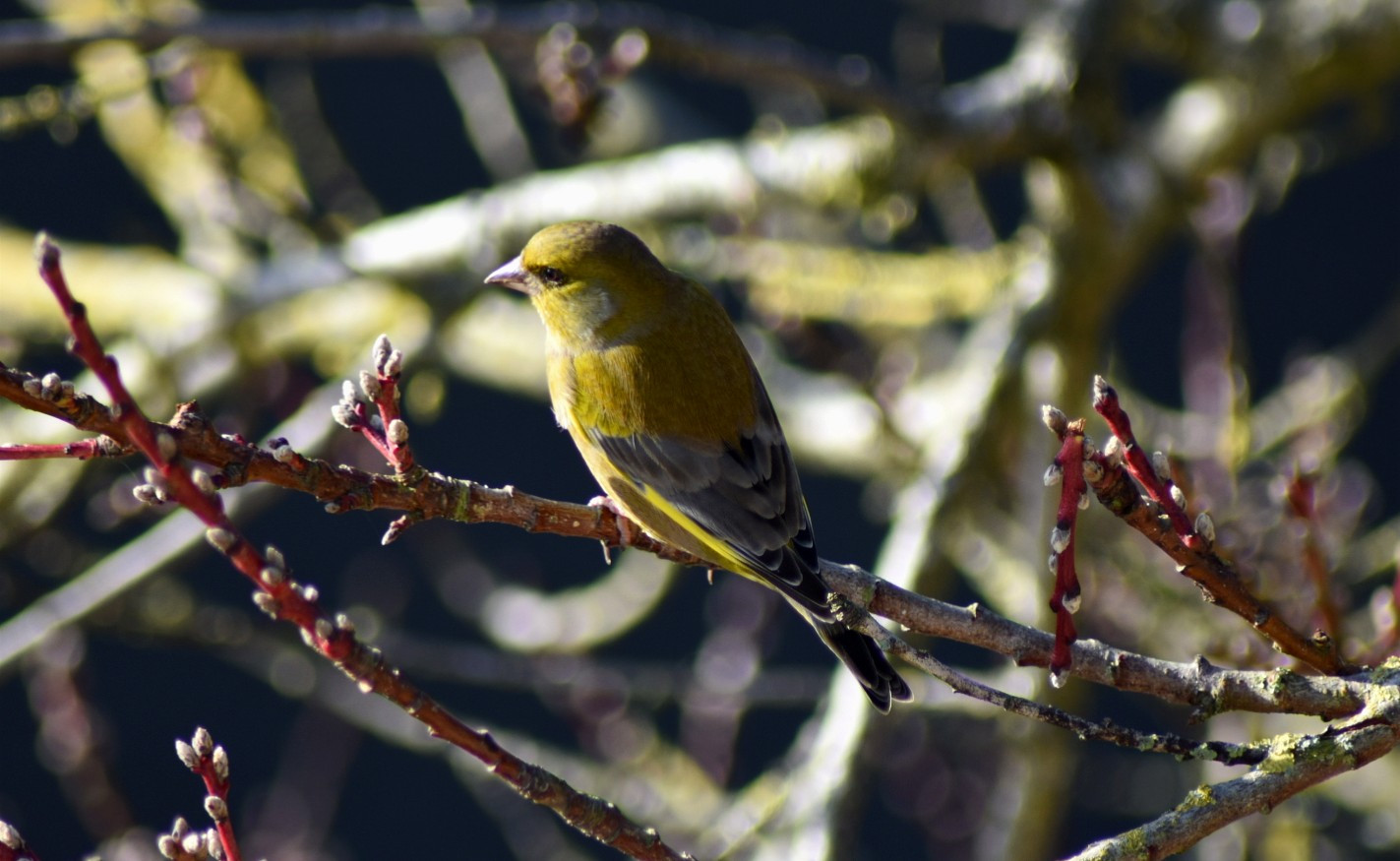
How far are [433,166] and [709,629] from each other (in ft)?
9.82

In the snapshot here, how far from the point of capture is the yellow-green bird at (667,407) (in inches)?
109

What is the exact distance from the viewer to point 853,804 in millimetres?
2734

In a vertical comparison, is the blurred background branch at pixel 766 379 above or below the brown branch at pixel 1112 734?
above

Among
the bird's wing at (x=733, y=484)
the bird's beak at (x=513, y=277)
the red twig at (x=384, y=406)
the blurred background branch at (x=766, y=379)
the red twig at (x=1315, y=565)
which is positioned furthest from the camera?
the blurred background branch at (x=766, y=379)

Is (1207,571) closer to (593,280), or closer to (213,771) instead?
(213,771)

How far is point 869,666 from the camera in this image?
8.23 feet

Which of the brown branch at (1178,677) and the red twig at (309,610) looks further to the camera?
the brown branch at (1178,677)

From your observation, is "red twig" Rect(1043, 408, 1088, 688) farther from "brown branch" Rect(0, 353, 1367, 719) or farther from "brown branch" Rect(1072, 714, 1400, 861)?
"brown branch" Rect(1072, 714, 1400, 861)

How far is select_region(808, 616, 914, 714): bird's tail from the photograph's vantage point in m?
2.47

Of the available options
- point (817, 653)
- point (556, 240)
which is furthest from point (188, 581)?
point (556, 240)

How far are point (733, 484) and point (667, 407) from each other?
245mm

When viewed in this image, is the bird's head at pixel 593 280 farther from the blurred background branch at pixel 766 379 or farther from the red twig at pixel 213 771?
the red twig at pixel 213 771

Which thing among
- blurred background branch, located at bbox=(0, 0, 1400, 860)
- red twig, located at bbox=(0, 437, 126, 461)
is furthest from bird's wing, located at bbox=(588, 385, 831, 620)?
red twig, located at bbox=(0, 437, 126, 461)

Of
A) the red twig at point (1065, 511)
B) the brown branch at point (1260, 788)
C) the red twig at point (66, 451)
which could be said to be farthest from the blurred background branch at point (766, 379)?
the red twig at point (66, 451)
